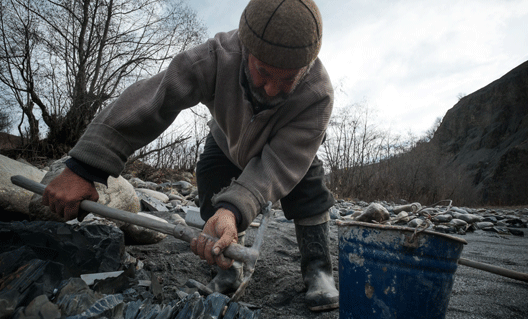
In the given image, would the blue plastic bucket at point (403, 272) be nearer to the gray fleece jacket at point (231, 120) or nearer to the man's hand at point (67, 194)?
the gray fleece jacket at point (231, 120)

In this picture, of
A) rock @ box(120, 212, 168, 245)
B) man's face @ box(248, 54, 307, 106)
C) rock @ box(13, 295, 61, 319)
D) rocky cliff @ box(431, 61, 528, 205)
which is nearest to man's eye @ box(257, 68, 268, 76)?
man's face @ box(248, 54, 307, 106)

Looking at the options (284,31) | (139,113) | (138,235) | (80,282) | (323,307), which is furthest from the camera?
(138,235)

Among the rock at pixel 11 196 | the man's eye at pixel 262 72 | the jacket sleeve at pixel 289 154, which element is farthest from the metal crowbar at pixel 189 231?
the rock at pixel 11 196

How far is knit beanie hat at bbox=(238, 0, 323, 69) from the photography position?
1198 mm

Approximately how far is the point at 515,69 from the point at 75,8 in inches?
1165

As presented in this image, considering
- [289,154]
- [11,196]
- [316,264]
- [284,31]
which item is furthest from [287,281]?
[11,196]

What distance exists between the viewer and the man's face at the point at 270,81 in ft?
4.33

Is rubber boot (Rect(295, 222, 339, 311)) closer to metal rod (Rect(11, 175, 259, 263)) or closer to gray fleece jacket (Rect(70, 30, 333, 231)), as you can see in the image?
gray fleece jacket (Rect(70, 30, 333, 231))

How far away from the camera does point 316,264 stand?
175 cm

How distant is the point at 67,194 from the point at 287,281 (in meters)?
1.33

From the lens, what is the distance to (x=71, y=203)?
1390 mm

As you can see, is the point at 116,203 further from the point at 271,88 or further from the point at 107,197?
the point at 271,88

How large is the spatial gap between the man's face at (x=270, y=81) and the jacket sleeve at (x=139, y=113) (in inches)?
10.1

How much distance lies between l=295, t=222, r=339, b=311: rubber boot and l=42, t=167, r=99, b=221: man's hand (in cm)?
118
